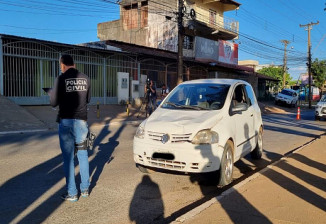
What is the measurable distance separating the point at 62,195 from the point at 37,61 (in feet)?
49.4

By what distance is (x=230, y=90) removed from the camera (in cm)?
599

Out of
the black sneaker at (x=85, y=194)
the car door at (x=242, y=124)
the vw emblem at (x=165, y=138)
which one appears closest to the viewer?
the black sneaker at (x=85, y=194)

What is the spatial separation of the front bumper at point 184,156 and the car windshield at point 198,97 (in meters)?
1.05

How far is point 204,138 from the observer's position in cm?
478

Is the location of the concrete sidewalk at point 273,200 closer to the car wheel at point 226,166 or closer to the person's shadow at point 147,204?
the car wheel at point 226,166

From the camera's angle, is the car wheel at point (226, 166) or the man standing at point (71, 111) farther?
the car wheel at point (226, 166)

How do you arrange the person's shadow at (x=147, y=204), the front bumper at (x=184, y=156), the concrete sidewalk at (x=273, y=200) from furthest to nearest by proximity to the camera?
the front bumper at (x=184, y=156), the person's shadow at (x=147, y=204), the concrete sidewalk at (x=273, y=200)

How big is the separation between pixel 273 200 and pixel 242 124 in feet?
6.17

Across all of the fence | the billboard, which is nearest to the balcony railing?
the billboard

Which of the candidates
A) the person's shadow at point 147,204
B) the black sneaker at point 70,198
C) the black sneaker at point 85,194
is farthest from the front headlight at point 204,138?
the black sneaker at point 70,198

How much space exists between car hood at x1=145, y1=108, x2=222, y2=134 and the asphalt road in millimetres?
779

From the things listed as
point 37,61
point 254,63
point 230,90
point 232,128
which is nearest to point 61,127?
point 232,128

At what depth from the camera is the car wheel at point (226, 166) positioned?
197 inches

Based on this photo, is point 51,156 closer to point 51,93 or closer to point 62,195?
point 62,195
